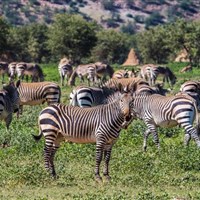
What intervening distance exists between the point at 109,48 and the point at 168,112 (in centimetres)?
7849

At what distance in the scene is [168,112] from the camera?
1623cm

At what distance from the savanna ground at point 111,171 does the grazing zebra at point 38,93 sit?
5691 mm

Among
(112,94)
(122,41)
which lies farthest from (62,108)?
(122,41)

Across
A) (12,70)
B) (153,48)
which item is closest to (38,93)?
(12,70)

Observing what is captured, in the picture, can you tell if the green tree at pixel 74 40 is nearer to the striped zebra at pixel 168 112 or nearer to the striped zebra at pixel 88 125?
the striped zebra at pixel 168 112

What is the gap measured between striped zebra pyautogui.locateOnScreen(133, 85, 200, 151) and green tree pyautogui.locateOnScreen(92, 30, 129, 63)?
75152 millimetres

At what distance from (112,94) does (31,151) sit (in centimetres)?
432

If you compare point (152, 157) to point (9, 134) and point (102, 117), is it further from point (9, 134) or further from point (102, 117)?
point (9, 134)

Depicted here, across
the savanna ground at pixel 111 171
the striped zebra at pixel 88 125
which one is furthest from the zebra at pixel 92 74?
the striped zebra at pixel 88 125

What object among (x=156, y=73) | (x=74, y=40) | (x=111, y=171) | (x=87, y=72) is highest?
(x=111, y=171)

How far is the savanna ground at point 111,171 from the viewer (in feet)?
37.4

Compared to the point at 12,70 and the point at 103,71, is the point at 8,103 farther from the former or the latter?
the point at 12,70

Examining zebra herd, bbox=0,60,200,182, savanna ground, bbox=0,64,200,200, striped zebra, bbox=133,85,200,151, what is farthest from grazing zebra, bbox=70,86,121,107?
striped zebra, bbox=133,85,200,151

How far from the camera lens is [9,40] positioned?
7356cm
